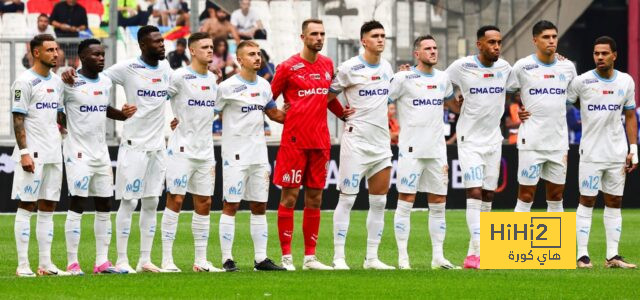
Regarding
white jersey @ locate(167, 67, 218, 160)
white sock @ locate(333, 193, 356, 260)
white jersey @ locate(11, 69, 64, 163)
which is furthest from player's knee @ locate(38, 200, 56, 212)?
white sock @ locate(333, 193, 356, 260)

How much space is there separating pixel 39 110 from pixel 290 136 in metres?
2.58

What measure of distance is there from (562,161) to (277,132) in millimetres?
12044

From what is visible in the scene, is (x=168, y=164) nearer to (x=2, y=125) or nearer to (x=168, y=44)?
(x=2, y=125)

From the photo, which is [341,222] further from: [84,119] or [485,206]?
[84,119]

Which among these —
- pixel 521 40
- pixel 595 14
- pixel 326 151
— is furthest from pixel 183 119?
pixel 595 14

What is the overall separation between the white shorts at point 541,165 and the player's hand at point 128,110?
4289mm

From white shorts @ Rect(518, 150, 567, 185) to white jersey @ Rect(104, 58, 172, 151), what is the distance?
3978 millimetres

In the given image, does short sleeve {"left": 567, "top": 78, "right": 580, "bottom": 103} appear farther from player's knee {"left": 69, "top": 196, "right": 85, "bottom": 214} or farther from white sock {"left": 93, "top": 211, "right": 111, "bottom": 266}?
player's knee {"left": 69, "top": 196, "right": 85, "bottom": 214}

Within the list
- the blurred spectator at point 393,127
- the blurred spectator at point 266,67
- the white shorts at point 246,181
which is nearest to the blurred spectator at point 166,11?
the blurred spectator at point 266,67

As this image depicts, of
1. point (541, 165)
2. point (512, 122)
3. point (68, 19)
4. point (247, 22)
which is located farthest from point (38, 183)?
point (512, 122)

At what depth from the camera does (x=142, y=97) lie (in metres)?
14.3

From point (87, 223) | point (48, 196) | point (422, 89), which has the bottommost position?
point (87, 223)

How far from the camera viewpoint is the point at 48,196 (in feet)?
45.6

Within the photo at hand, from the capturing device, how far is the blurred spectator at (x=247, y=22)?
27.6 m
